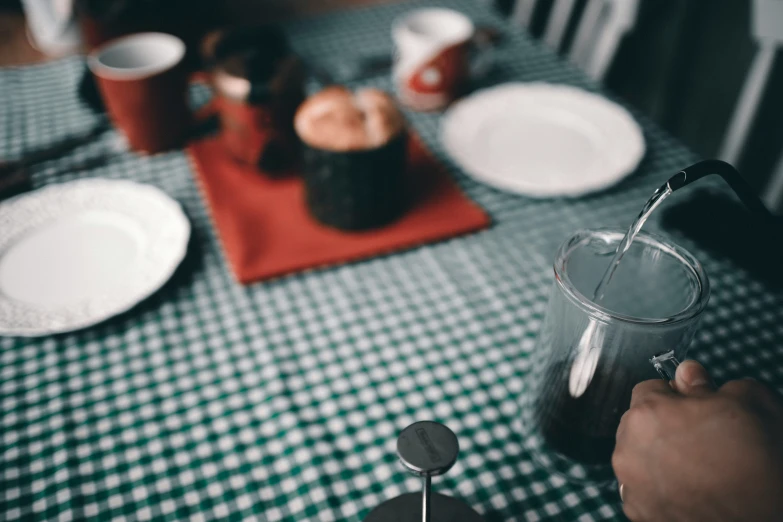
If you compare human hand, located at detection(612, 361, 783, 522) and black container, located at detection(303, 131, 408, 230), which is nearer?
human hand, located at detection(612, 361, 783, 522)

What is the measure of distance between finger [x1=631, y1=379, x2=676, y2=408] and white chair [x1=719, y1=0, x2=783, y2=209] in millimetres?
695

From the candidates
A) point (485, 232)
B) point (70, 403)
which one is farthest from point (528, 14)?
point (70, 403)

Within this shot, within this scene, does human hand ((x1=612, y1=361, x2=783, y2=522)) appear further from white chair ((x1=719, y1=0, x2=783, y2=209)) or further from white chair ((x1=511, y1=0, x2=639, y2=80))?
white chair ((x1=511, y1=0, x2=639, y2=80))

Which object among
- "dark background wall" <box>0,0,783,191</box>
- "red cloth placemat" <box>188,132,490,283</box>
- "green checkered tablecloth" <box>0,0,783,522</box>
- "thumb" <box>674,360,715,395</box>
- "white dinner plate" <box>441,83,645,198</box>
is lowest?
"dark background wall" <box>0,0,783,191</box>

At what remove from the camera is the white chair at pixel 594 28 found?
113cm

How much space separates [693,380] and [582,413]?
10 centimetres

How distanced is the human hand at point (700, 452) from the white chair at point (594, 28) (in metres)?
0.95

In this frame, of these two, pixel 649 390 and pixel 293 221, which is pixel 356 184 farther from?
pixel 649 390

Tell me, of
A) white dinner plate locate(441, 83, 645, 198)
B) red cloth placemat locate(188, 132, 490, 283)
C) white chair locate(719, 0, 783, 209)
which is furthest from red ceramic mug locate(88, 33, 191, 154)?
white chair locate(719, 0, 783, 209)

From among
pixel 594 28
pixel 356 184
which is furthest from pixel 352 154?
pixel 594 28

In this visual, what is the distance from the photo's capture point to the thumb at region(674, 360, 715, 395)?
35cm

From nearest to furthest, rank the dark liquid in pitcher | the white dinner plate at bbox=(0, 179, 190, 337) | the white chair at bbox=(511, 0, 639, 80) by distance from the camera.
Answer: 1. the dark liquid in pitcher
2. the white dinner plate at bbox=(0, 179, 190, 337)
3. the white chair at bbox=(511, 0, 639, 80)

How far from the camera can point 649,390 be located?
0.37m

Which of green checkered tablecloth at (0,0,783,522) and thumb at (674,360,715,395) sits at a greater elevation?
thumb at (674,360,715,395)
